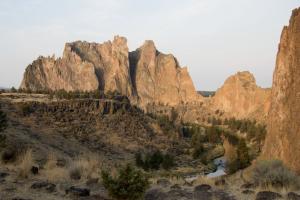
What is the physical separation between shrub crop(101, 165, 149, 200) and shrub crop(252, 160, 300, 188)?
4973 mm

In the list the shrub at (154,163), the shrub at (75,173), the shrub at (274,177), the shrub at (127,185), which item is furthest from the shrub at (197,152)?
the shrub at (127,185)

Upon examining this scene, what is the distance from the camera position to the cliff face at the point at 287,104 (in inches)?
1268

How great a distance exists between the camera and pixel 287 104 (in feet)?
120

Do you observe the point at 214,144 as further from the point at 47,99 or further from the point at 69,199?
the point at 69,199

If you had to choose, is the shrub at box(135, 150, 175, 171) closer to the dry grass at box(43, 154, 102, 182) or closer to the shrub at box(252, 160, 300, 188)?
the dry grass at box(43, 154, 102, 182)

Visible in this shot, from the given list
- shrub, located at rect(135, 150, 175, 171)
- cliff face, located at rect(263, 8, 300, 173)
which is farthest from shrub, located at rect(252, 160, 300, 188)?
shrub, located at rect(135, 150, 175, 171)

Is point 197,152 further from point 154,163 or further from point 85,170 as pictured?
point 85,170

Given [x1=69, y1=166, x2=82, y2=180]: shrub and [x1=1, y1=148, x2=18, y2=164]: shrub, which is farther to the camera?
[x1=1, y1=148, x2=18, y2=164]: shrub

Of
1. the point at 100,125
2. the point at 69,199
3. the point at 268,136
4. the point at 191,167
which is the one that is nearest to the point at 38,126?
the point at 100,125

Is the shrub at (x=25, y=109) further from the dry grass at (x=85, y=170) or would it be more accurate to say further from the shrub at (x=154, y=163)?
the dry grass at (x=85, y=170)

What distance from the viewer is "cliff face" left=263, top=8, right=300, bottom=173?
32219 mm

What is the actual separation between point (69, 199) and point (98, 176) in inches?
166

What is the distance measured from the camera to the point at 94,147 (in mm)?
84562

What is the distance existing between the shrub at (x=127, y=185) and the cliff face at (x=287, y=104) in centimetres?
2235
